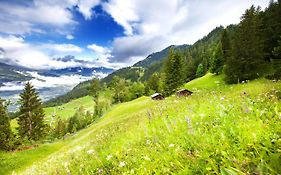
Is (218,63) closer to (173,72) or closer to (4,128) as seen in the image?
(173,72)

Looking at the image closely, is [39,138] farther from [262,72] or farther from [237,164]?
[237,164]

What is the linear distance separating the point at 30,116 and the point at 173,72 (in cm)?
3994

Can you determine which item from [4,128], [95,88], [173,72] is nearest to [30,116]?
[4,128]

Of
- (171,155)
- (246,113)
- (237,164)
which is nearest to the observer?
(237,164)

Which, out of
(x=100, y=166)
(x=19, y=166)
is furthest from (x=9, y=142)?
(x=100, y=166)

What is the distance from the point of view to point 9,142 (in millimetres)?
44406

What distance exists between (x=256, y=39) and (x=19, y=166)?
43670 mm

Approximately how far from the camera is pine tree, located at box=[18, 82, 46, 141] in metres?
Result: 65.9

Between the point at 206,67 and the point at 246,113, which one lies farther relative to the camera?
the point at 206,67

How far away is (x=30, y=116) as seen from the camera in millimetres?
66562

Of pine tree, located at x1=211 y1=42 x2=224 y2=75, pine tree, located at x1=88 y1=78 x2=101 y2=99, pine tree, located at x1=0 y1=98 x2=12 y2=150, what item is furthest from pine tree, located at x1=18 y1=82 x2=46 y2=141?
pine tree, located at x1=88 y1=78 x2=101 y2=99

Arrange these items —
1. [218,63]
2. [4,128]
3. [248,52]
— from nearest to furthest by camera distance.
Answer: [248,52]
[4,128]
[218,63]

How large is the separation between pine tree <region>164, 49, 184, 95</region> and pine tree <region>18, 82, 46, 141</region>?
3525 cm

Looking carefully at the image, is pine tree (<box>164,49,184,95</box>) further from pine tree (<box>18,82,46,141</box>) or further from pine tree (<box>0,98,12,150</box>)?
pine tree (<box>0,98,12,150</box>)
